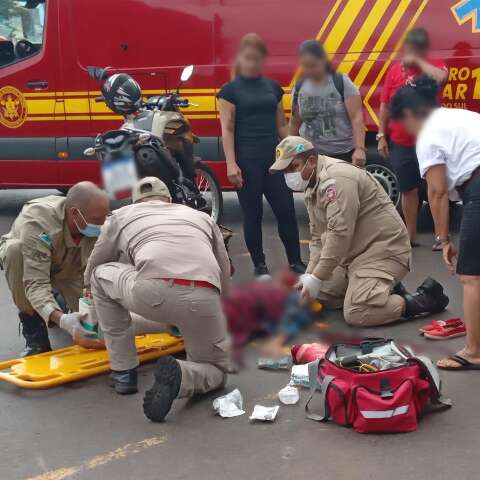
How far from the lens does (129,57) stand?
18.3ft

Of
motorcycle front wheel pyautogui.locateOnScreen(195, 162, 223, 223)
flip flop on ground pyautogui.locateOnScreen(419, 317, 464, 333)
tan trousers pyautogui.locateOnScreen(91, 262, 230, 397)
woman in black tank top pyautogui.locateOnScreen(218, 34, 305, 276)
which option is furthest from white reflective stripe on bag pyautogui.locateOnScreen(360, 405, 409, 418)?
motorcycle front wheel pyautogui.locateOnScreen(195, 162, 223, 223)

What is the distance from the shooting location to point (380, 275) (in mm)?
4289

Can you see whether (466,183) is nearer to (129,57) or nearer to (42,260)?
(42,260)

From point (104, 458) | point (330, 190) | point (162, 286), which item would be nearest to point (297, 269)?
point (162, 286)

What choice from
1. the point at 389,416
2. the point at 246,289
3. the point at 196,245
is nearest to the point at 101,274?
the point at 196,245

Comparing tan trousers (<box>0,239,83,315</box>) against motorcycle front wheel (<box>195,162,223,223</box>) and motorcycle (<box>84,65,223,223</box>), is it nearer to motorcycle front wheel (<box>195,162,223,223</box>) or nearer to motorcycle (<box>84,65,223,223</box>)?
motorcycle (<box>84,65,223,223</box>)

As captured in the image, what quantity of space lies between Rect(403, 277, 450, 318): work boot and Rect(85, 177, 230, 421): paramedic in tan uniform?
1329 millimetres

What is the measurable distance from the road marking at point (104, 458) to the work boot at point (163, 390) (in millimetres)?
97

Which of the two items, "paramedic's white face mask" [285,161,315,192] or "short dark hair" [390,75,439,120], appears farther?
"paramedic's white face mask" [285,161,315,192]

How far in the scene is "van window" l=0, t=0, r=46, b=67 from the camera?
6480 mm

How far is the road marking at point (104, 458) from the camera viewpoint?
10.1ft

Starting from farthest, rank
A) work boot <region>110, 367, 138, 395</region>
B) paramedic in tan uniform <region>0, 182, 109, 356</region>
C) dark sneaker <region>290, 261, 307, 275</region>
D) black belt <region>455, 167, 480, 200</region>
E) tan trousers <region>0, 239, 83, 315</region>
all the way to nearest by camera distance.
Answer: tan trousers <region>0, 239, 83, 315</region>
paramedic in tan uniform <region>0, 182, 109, 356</region>
work boot <region>110, 367, 138, 395</region>
black belt <region>455, 167, 480, 200</region>
dark sneaker <region>290, 261, 307, 275</region>

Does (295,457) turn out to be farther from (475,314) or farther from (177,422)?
(475,314)

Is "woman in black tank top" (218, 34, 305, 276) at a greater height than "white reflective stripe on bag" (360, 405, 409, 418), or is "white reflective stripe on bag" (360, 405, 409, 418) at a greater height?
"woman in black tank top" (218, 34, 305, 276)
